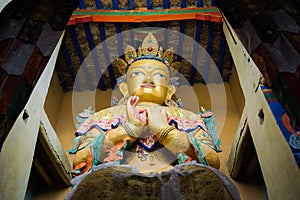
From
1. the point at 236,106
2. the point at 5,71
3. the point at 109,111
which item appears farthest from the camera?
the point at 236,106

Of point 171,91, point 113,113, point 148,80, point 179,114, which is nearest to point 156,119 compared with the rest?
point 179,114

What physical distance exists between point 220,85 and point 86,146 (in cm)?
266

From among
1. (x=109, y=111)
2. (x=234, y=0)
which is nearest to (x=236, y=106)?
(x=109, y=111)

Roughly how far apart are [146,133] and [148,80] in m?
0.87

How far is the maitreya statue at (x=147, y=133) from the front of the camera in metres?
4.00

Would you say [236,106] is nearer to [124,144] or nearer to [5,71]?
[124,144]

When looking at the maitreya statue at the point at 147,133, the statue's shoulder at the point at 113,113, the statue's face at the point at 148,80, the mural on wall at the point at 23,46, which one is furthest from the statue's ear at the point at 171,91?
the mural on wall at the point at 23,46

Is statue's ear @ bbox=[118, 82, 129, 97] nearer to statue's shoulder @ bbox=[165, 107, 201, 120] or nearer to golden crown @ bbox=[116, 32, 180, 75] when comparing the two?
golden crown @ bbox=[116, 32, 180, 75]

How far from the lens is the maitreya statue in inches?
158

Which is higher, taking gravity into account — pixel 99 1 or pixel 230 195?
pixel 99 1

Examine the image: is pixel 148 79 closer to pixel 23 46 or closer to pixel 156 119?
pixel 156 119

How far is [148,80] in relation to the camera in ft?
16.1

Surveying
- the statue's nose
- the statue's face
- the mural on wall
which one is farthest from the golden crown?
the mural on wall

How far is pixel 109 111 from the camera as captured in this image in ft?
15.6
